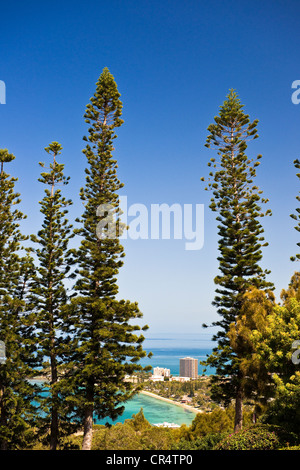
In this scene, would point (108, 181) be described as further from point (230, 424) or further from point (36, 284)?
point (230, 424)

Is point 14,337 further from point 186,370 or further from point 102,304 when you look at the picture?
point 186,370

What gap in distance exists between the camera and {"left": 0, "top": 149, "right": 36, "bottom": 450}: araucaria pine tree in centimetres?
1259

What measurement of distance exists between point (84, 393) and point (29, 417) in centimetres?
257

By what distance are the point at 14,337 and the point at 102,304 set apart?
3.73 meters

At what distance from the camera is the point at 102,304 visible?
40.9ft

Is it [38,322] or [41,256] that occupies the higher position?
[41,256]

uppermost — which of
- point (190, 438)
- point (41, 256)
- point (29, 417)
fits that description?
point (41, 256)

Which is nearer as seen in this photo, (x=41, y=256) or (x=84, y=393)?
(x=84, y=393)

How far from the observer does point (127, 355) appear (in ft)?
41.3

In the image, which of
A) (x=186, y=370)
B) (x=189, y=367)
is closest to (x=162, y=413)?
(x=189, y=367)

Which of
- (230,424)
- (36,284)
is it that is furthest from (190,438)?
(36,284)
